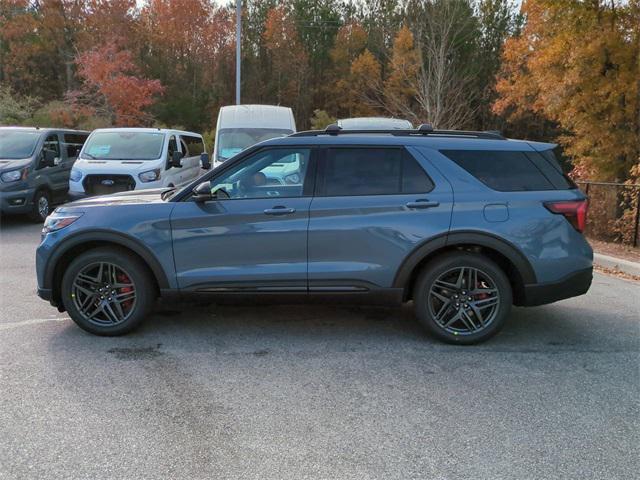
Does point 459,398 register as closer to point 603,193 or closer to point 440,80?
point 603,193

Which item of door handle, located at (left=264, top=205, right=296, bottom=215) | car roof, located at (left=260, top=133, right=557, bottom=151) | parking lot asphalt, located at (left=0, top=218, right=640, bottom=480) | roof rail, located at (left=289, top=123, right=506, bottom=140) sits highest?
roof rail, located at (left=289, top=123, right=506, bottom=140)

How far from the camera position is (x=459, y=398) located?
3811 millimetres

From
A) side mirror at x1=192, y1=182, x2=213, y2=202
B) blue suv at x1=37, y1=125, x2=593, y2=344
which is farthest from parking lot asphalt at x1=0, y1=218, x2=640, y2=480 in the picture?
side mirror at x1=192, y1=182, x2=213, y2=202

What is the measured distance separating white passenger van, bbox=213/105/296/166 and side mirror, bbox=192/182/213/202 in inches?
304

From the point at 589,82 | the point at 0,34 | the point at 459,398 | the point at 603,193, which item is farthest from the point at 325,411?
the point at 0,34

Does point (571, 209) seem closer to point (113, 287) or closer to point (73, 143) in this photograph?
point (113, 287)

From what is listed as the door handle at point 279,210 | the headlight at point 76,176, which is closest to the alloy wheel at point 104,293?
the door handle at point 279,210

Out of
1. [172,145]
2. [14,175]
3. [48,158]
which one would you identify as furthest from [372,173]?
[48,158]

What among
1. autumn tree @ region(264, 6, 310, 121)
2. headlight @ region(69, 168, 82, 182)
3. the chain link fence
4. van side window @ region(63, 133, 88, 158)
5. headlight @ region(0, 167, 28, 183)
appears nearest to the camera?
the chain link fence

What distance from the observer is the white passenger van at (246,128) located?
12523mm

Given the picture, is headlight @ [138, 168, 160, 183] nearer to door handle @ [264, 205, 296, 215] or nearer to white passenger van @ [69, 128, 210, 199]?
white passenger van @ [69, 128, 210, 199]

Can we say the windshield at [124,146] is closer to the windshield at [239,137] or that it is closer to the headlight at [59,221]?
the windshield at [239,137]

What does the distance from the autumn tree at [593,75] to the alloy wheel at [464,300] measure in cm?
1044

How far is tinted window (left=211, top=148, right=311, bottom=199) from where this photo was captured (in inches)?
189
